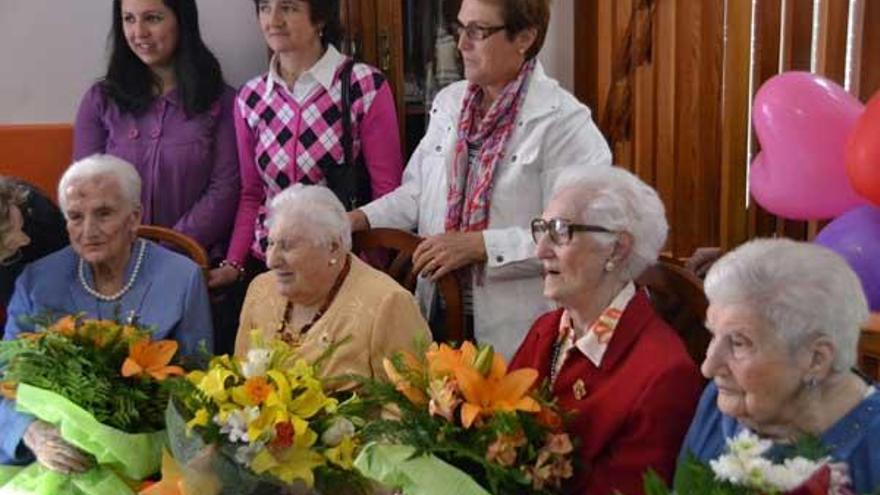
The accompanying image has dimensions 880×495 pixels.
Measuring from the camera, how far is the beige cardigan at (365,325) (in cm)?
230

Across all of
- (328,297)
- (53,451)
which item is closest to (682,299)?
(328,297)

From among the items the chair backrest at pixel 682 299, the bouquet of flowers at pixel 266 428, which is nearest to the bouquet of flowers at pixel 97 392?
the bouquet of flowers at pixel 266 428

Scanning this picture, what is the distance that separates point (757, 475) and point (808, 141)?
41.9 inches

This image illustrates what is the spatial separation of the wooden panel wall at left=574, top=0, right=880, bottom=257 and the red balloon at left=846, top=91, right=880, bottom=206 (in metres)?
0.62

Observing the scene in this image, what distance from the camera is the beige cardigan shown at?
90.6 inches

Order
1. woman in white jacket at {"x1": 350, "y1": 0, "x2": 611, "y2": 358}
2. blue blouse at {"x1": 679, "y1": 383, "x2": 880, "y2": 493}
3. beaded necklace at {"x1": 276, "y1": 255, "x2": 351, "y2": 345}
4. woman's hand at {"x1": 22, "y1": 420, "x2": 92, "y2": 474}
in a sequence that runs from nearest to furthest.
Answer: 1. blue blouse at {"x1": 679, "y1": 383, "x2": 880, "y2": 493}
2. woman's hand at {"x1": 22, "y1": 420, "x2": 92, "y2": 474}
3. beaded necklace at {"x1": 276, "y1": 255, "x2": 351, "y2": 345}
4. woman in white jacket at {"x1": 350, "y1": 0, "x2": 611, "y2": 358}

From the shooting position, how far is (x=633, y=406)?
1825 millimetres

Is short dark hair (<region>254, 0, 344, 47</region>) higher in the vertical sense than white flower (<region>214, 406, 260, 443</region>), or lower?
higher

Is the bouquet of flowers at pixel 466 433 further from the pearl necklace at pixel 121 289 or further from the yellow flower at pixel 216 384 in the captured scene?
the pearl necklace at pixel 121 289

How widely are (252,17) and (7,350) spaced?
6.13 ft

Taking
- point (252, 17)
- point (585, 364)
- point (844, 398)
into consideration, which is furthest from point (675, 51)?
point (844, 398)

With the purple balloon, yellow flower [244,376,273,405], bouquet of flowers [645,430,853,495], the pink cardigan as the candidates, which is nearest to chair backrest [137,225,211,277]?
the pink cardigan

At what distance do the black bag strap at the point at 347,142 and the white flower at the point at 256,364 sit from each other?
3.93ft

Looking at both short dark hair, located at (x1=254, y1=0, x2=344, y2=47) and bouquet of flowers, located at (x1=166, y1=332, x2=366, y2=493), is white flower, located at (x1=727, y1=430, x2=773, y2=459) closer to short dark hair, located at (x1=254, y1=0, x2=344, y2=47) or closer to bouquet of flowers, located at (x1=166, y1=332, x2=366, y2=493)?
bouquet of flowers, located at (x1=166, y1=332, x2=366, y2=493)
